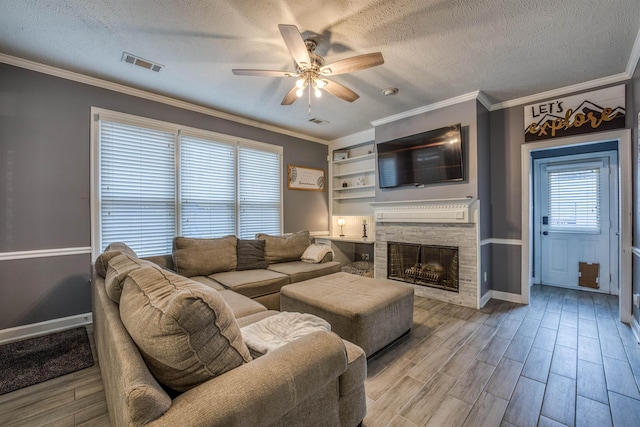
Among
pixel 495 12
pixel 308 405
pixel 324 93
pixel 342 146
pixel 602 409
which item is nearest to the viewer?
pixel 308 405

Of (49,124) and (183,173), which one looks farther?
(183,173)

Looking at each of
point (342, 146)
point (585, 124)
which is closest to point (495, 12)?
point (585, 124)

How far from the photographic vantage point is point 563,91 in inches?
127

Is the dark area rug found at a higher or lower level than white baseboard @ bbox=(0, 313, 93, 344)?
lower

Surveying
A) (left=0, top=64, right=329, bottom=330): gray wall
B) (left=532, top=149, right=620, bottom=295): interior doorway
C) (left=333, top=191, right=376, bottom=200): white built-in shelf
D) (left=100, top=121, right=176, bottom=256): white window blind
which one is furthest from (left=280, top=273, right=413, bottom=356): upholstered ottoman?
(left=532, top=149, right=620, bottom=295): interior doorway

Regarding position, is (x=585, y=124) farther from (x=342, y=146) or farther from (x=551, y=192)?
(x=342, y=146)

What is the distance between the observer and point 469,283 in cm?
340

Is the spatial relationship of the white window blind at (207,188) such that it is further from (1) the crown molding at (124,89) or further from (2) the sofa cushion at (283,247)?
(2) the sofa cushion at (283,247)

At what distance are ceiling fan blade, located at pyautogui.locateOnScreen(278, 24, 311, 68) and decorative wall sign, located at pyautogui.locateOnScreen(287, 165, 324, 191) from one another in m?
2.79

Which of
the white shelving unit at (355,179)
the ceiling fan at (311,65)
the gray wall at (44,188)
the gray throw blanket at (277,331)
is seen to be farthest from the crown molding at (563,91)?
the gray wall at (44,188)

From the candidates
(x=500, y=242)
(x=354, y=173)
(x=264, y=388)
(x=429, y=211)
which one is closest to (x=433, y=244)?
(x=429, y=211)

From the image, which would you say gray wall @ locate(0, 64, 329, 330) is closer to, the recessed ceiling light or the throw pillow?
the throw pillow

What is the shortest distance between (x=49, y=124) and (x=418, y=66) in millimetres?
3887

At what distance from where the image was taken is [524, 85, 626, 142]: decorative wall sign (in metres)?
2.95
